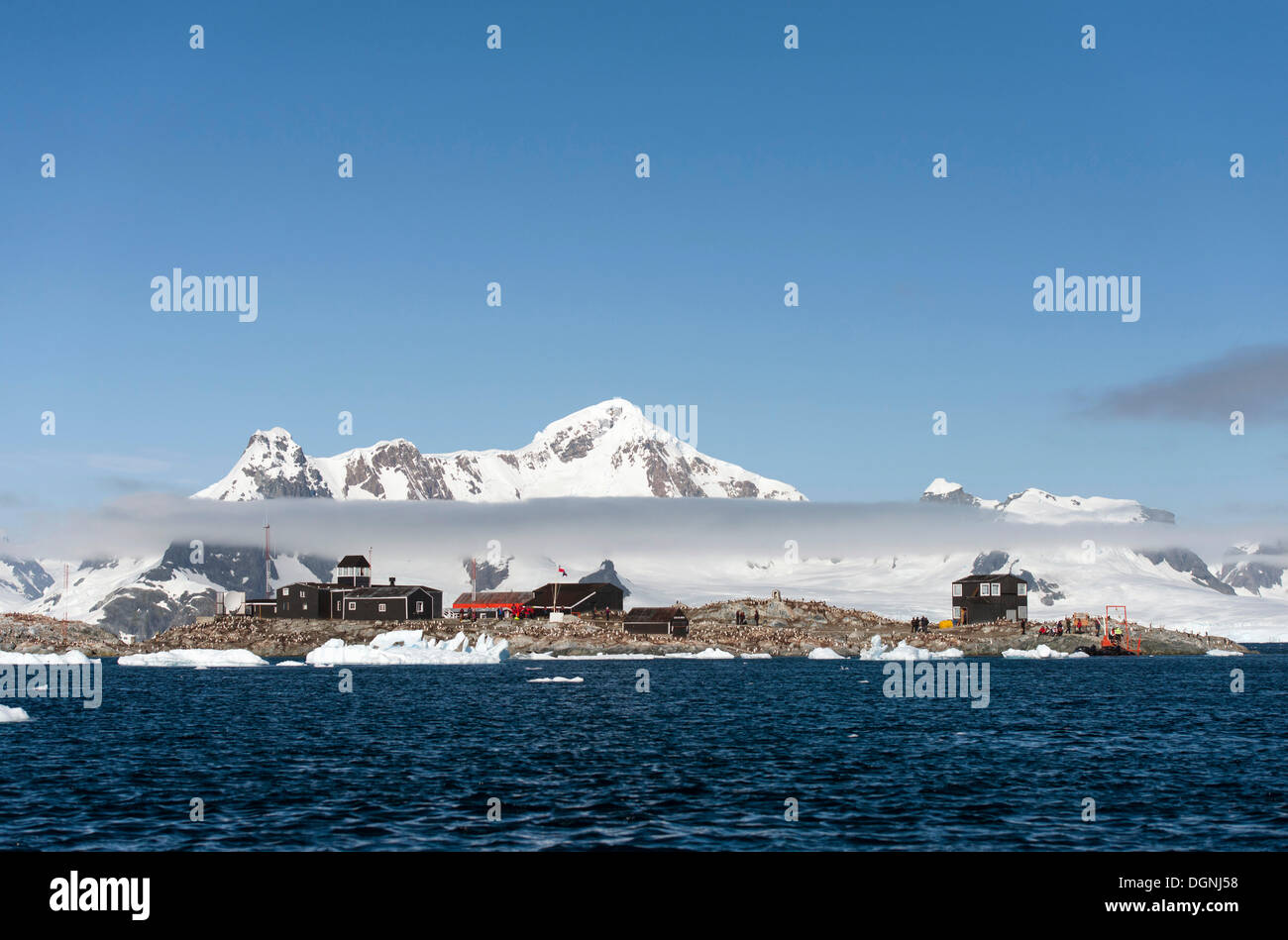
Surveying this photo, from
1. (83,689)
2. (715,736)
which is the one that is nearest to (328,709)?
(715,736)

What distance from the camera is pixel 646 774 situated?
167ft

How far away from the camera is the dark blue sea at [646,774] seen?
120 feet

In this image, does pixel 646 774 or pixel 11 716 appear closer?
pixel 646 774

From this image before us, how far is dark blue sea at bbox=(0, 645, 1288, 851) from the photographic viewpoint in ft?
120

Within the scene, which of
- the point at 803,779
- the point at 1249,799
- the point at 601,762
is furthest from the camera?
the point at 601,762

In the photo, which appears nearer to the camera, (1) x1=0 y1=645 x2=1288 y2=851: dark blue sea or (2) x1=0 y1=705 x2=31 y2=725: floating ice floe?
(1) x1=0 y1=645 x2=1288 y2=851: dark blue sea

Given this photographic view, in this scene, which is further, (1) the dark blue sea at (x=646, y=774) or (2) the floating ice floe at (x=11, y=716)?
(2) the floating ice floe at (x=11, y=716)

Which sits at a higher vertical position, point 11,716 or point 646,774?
point 646,774

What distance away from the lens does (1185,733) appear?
72125 millimetres
